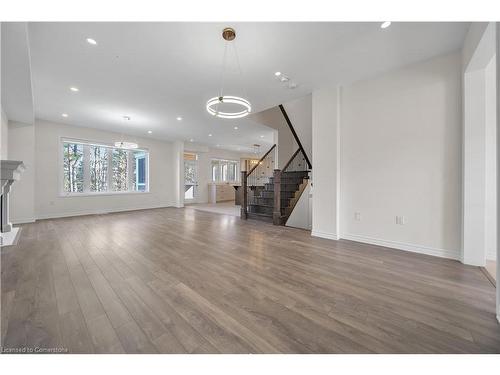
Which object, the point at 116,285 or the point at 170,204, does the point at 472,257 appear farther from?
the point at 170,204

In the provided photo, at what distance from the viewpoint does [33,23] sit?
2189 millimetres

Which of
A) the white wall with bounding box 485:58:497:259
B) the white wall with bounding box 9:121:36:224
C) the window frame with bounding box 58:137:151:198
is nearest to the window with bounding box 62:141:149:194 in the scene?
the window frame with bounding box 58:137:151:198

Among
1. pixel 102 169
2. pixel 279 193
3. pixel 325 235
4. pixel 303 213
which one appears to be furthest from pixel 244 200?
pixel 102 169

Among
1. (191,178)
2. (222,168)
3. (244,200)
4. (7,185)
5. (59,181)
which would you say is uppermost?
(222,168)

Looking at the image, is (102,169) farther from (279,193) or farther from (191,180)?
(279,193)

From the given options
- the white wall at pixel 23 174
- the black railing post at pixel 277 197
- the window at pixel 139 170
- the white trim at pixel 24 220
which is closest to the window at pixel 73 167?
the white wall at pixel 23 174

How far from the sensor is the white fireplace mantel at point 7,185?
2802 mm

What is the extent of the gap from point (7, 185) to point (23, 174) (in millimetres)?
1930

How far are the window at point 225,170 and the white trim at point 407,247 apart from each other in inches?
340

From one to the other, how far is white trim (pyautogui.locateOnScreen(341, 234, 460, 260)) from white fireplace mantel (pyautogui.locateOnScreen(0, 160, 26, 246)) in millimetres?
5370

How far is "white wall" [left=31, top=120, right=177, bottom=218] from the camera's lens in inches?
226

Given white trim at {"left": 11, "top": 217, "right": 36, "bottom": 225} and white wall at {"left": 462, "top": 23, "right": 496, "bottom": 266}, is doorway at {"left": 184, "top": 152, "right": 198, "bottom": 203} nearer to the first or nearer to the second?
white trim at {"left": 11, "top": 217, "right": 36, "bottom": 225}

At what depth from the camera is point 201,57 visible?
9.27 feet

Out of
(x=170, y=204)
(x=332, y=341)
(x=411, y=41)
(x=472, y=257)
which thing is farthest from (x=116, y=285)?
(x=170, y=204)
